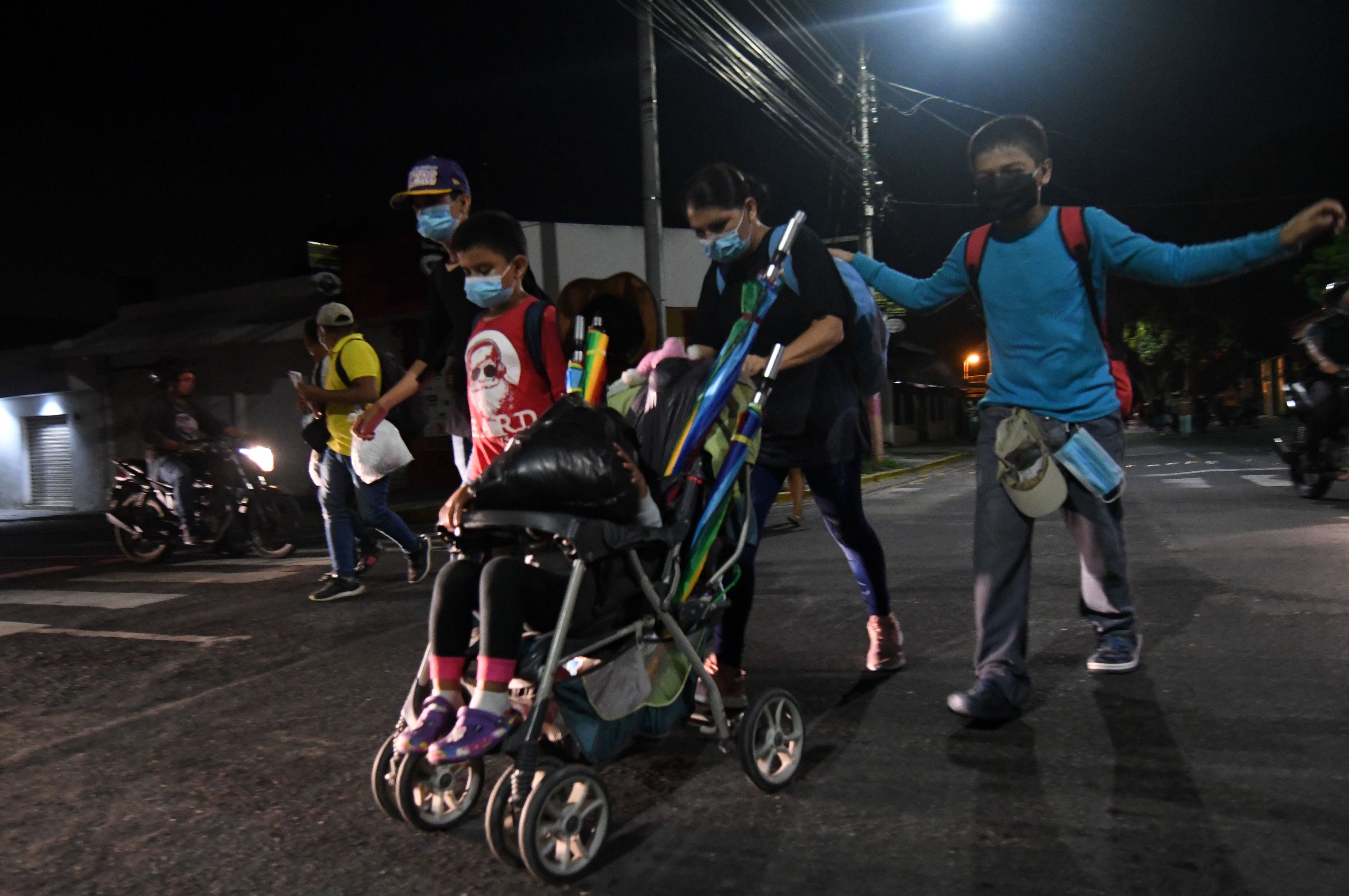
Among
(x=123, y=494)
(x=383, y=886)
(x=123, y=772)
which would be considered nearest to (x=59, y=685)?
(x=123, y=772)

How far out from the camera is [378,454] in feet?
20.2

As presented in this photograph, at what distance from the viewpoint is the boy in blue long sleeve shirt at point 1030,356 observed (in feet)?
11.2

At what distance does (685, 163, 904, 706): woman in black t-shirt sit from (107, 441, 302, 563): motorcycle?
6620 millimetres

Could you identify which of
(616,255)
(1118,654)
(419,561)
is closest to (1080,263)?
(1118,654)

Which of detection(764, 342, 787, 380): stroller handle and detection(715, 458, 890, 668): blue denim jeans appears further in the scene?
detection(715, 458, 890, 668): blue denim jeans

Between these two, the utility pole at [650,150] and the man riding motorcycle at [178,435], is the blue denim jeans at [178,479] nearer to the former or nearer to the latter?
the man riding motorcycle at [178,435]

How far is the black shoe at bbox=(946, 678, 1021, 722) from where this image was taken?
3.31 m

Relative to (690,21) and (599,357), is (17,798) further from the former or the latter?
(690,21)

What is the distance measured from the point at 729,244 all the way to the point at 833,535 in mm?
1134

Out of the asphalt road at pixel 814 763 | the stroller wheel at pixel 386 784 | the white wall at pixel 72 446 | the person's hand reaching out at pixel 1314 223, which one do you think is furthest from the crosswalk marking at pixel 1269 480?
the white wall at pixel 72 446

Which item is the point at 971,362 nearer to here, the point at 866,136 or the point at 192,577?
the point at 866,136

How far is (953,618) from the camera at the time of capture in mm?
5016

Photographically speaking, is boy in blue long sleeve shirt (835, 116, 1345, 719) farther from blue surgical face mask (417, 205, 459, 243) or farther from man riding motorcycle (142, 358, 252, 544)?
man riding motorcycle (142, 358, 252, 544)

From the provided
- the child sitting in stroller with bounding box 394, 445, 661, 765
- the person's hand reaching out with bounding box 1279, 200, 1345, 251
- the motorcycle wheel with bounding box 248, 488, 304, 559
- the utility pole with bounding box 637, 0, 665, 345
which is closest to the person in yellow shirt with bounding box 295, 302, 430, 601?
the motorcycle wheel with bounding box 248, 488, 304, 559
